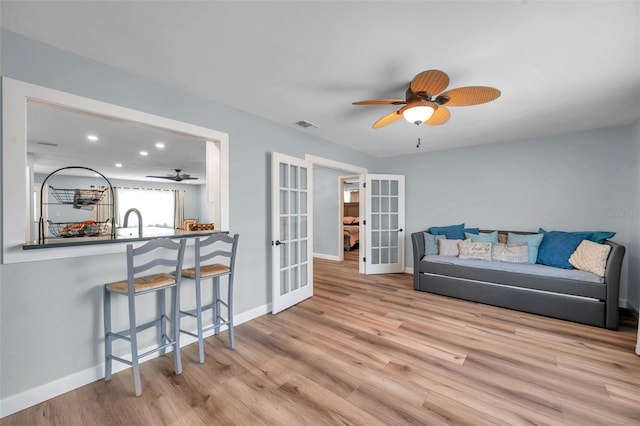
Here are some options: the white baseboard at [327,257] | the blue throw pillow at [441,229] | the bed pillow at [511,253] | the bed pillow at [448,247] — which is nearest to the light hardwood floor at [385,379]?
the bed pillow at [511,253]

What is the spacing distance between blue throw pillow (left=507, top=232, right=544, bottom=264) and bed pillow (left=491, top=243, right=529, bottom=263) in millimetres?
49

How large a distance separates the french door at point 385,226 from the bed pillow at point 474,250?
4.46 ft

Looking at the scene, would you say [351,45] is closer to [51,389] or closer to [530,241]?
[51,389]

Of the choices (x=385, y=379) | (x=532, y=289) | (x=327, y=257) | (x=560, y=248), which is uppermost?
(x=560, y=248)

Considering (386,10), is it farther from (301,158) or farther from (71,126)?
(71,126)

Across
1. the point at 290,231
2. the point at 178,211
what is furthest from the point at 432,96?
the point at 178,211

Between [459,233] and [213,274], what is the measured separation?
3.92m

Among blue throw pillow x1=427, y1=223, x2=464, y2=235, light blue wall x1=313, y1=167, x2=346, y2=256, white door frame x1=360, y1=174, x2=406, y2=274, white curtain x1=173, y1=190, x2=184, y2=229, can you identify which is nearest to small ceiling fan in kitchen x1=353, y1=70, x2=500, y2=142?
blue throw pillow x1=427, y1=223, x2=464, y2=235

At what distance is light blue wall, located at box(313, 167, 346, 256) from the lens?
638cm

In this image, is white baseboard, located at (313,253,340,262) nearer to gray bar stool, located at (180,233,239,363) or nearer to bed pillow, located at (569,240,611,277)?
gray bar stool, located at (180,233,239,363)

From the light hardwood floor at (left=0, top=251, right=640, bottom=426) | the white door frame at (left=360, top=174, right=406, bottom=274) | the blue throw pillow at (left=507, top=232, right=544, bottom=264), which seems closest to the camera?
the light hardwood floor at (left=0, top=251, right=640, bottom=426)

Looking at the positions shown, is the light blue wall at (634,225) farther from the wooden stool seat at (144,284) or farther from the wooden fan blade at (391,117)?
the wooden stool seat at (144,284)

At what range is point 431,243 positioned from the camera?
427cm

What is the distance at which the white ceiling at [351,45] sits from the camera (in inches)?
56.9
